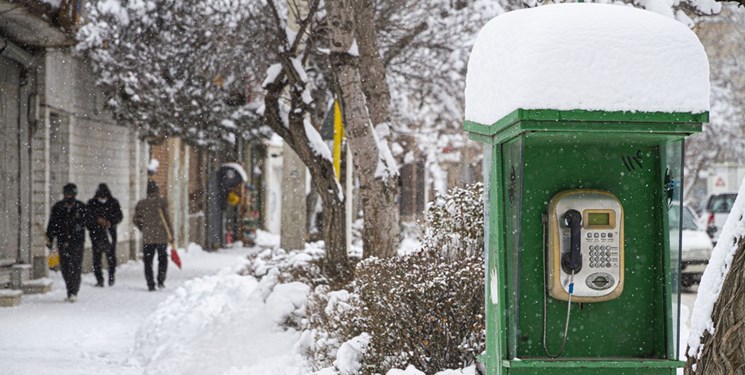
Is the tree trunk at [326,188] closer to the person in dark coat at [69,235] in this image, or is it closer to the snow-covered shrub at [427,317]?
the person in dark coat at [69,235]

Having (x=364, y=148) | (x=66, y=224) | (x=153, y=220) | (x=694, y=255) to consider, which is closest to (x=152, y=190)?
(x=153, y=220)

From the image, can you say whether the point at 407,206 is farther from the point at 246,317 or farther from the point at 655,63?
the point at 655,63

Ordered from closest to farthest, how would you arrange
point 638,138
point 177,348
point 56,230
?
point 638,138
point 177,348
point 56,230

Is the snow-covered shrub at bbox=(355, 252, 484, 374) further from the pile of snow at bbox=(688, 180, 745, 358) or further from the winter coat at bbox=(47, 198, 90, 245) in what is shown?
the winter coat at bbox=(47, 198, 90, 245)

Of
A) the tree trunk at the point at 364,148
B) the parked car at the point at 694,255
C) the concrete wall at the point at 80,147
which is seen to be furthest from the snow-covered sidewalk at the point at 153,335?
the parked car at the point at 694,255

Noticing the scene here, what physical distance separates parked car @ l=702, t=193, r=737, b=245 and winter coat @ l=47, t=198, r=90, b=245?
535 inches

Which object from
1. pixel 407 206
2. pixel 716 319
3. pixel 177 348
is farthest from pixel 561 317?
pixel 407 206

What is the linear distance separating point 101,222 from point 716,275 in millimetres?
15136

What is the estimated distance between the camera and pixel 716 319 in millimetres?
5660

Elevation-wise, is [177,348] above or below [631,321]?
below

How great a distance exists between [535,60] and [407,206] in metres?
28.9

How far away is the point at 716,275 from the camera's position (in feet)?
18.9

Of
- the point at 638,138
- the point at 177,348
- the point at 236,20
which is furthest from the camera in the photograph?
the point at 236,20

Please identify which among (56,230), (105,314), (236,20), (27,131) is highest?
(236,20)
